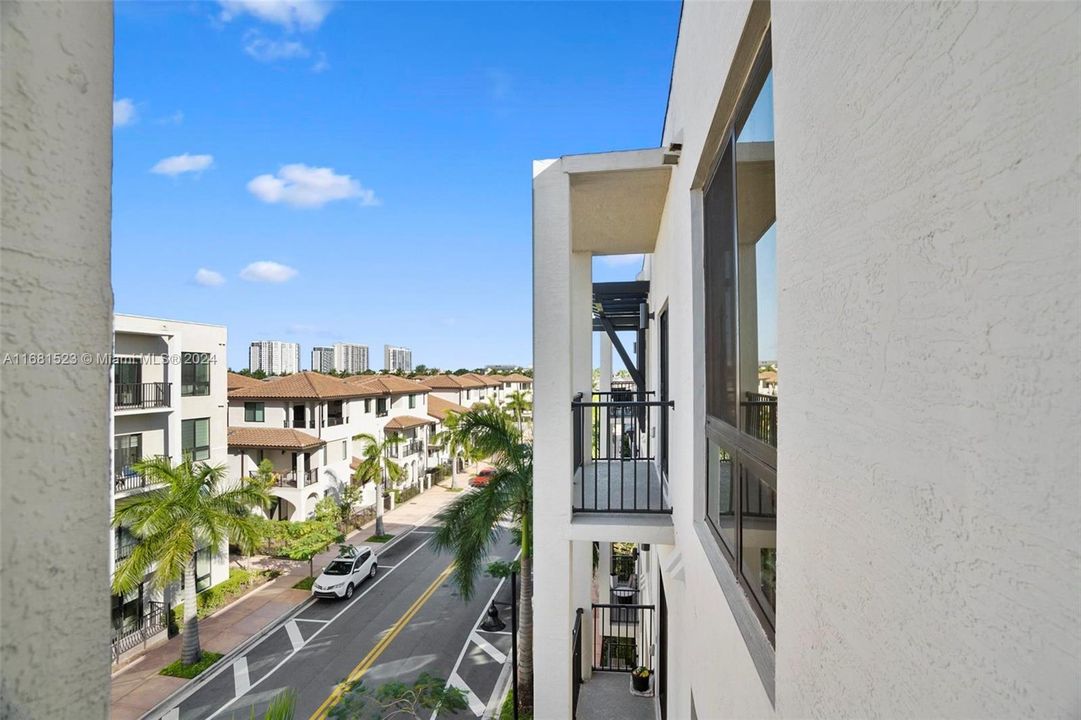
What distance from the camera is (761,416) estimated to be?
2.24 metres

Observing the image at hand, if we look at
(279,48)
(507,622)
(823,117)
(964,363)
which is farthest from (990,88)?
(279,48)

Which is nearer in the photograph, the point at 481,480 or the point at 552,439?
the point at 552,439

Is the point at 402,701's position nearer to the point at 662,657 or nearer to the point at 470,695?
the point at 470,695

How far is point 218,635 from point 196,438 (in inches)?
255

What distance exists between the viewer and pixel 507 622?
1399 cm

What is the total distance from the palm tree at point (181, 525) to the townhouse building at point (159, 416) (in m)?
1.33

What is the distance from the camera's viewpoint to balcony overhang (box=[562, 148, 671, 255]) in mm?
4734

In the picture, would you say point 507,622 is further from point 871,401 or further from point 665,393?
point 871,401

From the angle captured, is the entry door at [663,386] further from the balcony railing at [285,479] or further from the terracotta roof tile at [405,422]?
the terracotta roof tile at [405,422]

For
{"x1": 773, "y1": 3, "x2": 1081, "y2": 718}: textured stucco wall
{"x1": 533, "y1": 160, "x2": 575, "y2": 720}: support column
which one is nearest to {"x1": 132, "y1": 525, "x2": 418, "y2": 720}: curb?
{"x1": 533, "y1": 160, "x2": 575, "y2": 720}: support column

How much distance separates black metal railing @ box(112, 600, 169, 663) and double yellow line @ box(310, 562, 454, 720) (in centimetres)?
545

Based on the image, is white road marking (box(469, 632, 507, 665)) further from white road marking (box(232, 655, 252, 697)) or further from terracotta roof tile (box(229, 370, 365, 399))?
terracotta roof tile (box(229, 370, 365, 399))

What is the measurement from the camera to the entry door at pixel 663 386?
6.52 metres

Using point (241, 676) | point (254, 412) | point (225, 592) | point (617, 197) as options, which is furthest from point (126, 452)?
point (617, 197)
